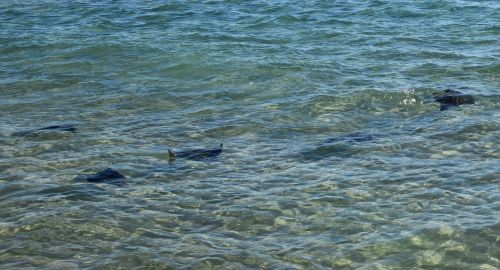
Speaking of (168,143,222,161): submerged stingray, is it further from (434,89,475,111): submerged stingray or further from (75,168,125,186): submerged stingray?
(434,89,475,111): submerged stingray

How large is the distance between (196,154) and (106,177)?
4.46 ft

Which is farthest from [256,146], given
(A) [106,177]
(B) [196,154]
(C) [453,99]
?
(C) [453,99]

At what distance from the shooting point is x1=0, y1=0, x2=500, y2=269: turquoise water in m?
7.94

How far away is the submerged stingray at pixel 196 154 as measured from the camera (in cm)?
1041

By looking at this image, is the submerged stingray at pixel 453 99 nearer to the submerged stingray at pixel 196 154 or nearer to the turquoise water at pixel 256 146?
the turquoise water at pixel 256 146

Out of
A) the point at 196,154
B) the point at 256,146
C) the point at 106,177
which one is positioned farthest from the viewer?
the point at 256,146

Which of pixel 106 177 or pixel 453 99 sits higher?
pixel 106 177

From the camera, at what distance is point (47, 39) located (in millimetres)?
19062

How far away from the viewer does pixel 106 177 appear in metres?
9.71

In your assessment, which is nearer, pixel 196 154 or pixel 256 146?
pixel 196 154

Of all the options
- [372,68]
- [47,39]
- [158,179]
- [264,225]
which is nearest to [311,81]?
[372,68]

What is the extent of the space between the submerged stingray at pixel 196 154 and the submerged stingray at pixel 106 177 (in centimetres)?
88

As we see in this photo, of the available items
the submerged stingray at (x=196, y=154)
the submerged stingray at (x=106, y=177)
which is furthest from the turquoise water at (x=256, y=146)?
the submerged stingray at (x=196, y=154)

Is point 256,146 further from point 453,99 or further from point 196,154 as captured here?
point 453,99
